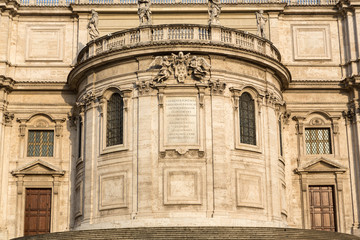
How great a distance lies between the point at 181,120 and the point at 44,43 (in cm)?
1046

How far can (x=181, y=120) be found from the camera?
26.8 metres

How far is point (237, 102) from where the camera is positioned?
27672 millimetres

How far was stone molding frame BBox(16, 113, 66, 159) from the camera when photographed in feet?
103

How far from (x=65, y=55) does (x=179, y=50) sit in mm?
8339

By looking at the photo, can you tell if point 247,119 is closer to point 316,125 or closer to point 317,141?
point 316,125

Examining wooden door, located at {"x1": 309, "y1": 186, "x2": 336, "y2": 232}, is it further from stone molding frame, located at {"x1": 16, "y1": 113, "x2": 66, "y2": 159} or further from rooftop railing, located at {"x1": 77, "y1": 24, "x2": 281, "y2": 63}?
stone molding frame, located at {"x1": 16, "y1": 113, "x2": 66, "y2": 159}

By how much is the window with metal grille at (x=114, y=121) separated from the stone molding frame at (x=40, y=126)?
4.32 metres

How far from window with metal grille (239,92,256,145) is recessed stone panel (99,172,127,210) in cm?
541

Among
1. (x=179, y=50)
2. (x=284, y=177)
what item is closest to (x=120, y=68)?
(x=179, y=50)

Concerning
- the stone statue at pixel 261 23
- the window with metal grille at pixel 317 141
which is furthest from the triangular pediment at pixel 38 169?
the window with metal grille at pixel 317 141

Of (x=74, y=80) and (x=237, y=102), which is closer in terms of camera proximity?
(x=237, y=102)

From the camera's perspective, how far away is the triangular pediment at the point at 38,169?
101ft

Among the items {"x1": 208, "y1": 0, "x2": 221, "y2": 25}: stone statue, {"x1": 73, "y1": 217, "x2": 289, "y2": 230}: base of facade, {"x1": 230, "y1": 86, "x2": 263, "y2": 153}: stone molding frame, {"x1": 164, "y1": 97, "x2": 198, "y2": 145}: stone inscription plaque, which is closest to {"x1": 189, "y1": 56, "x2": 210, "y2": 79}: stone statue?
{"x1": 164, "y1": 97, "x2": 198, "y2": 145}: stone inscription plaque

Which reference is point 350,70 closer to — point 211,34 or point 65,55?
point 211,34
